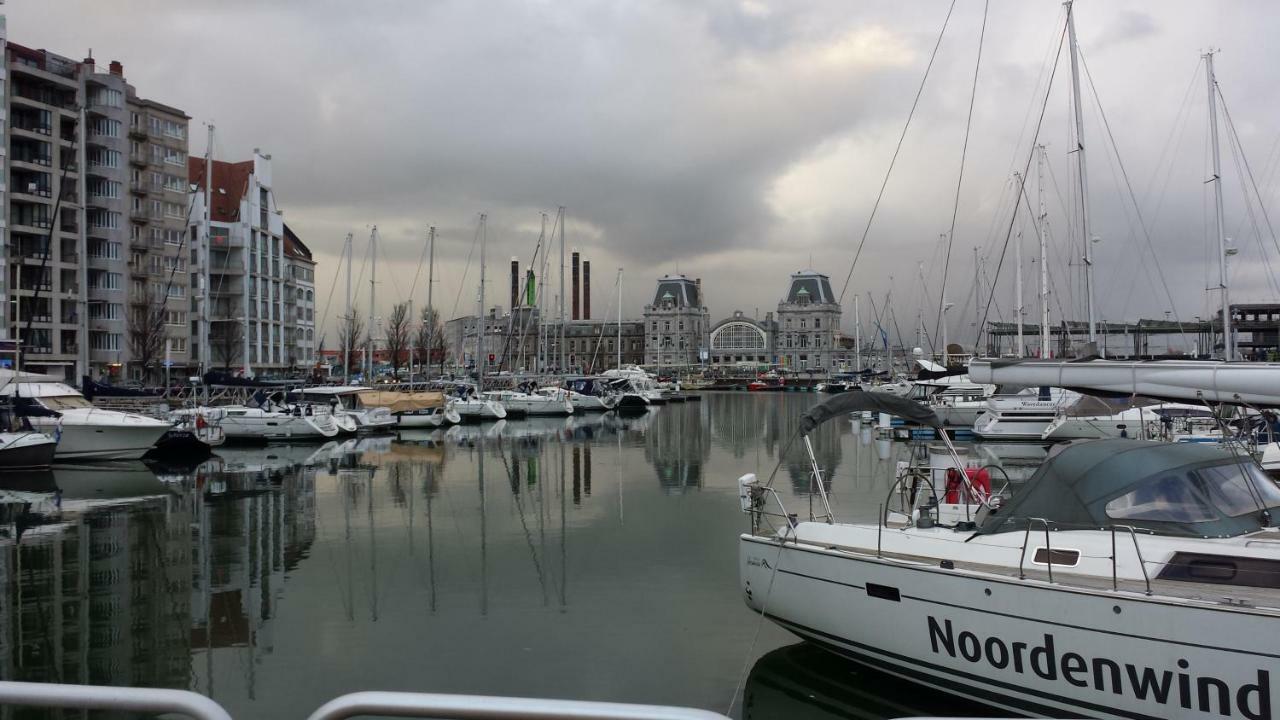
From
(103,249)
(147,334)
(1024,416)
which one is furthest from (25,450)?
(103,249)

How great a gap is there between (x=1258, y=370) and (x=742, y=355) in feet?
591

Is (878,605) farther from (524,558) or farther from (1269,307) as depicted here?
(1269,307)

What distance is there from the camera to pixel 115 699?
11.4ft

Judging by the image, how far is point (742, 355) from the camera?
623 ft

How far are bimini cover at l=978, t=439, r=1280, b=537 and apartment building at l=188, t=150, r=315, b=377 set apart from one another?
73512 mm

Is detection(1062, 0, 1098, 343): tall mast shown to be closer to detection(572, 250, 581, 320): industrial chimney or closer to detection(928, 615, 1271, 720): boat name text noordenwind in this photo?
detection(928, 615, 1271, 720): boat name text noordenwind

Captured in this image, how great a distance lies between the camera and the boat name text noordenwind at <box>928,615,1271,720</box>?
7.35 m

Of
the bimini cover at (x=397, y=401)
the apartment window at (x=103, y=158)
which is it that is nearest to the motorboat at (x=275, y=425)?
the bimini cover at (x=397, y=401)

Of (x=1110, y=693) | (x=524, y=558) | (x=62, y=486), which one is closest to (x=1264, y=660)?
(x=1110, y=693)

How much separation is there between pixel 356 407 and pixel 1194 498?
46.4 meters

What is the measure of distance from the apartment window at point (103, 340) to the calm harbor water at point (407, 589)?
1526 inches

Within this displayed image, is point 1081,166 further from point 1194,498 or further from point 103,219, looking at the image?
point 103,219

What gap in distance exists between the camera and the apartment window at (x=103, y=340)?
65250 mm

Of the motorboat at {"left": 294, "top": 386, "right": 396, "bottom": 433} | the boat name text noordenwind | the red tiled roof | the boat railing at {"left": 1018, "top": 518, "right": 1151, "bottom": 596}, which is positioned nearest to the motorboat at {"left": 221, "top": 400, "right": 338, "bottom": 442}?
the motorboat at {"left": 294, "top": 386, "right": 396, "bottom": 433}
